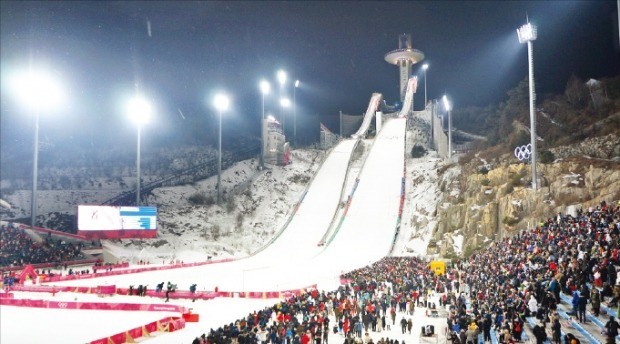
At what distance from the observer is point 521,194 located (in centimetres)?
2794

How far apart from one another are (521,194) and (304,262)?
1533 centimetres

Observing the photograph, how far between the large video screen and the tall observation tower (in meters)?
69.2

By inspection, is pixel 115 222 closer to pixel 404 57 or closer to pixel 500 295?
pixel 500 295

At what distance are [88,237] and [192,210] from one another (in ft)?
36.5

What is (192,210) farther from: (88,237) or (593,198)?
(593,198)

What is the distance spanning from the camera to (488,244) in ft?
94.5

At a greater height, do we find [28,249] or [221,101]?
[221,101]

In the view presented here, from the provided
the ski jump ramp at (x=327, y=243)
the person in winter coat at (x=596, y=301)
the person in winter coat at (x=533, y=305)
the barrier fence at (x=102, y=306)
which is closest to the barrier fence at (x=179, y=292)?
the ski jump ramp at (x=327, y=243)

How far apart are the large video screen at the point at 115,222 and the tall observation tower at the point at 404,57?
69248 millimetres

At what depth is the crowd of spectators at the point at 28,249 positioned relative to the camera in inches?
1237

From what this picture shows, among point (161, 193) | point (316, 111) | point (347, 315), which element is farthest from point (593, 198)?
point (316, 111)

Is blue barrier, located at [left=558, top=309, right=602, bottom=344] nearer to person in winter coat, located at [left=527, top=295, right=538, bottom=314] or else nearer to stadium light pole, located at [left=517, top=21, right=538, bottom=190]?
person in winter coat, located at [left=527, top=295, right=538, bottom=314]

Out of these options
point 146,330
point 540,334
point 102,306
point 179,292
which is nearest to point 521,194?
point 540,334

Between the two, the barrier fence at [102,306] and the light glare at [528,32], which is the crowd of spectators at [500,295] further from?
the light glare at [528,32]
